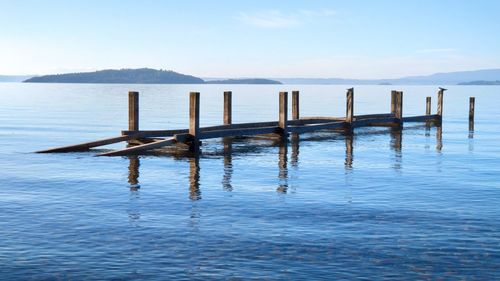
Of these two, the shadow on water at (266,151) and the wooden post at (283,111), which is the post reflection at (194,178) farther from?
the wooden post at (283,111)

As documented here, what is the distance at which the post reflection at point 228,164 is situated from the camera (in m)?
18.1

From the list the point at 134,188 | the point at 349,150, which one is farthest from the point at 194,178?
the point at 349,150

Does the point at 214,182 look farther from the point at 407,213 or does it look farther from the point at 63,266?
the point at 63,266

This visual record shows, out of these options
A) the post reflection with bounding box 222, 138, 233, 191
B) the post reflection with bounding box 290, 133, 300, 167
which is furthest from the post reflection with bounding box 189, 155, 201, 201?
the post reflection with bounding box 290, 133, 300, 167

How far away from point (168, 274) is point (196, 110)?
1613 centimetres

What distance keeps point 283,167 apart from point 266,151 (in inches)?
194

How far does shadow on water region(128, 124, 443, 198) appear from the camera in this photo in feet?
59.7

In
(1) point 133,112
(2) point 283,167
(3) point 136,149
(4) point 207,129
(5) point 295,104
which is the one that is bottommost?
(2) point 283,167

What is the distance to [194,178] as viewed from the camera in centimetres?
1934

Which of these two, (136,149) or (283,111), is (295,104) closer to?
(283,111)

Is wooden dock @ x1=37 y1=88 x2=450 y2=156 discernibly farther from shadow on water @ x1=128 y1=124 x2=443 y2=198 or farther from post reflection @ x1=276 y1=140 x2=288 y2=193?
post reflection @ x1=276 y1=140 x2=288 y2=193

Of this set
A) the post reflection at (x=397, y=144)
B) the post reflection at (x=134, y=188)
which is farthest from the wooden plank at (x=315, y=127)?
the post reflection at (x=134, y=188)

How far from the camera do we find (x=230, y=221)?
43.9 feet

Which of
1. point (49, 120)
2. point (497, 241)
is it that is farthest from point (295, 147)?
point (49, 120)
